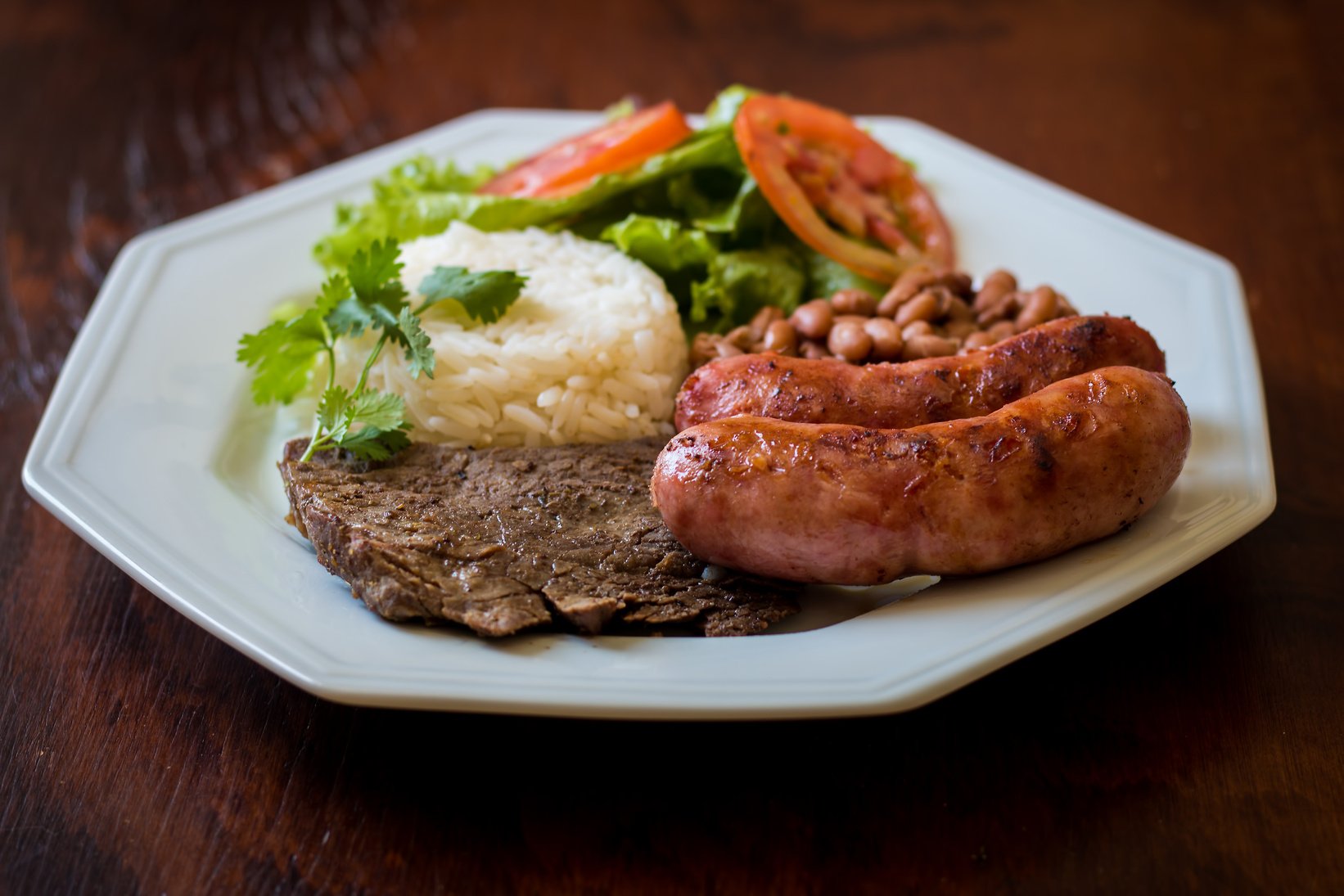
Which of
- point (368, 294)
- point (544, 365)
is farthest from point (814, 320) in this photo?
point (368, 294)

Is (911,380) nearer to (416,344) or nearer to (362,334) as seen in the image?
(416,344)

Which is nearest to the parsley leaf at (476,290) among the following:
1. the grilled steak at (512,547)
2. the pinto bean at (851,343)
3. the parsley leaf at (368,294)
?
the parsley leaf at (368,294)

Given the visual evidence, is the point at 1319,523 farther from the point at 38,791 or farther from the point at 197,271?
the point at 197,271

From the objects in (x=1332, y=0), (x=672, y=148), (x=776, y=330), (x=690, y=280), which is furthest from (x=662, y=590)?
(x=1332, y=0)

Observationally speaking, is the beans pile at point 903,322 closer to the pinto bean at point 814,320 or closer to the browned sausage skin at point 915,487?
the pinto bean at point 814,320

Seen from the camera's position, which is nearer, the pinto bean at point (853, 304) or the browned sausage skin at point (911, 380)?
the browned sausage skin at point (911, 380)

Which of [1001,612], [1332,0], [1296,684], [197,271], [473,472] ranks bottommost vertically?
[1332,0]
